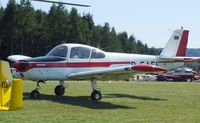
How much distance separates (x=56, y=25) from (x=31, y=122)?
59.4m

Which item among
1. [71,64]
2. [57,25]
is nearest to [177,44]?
[71,64]

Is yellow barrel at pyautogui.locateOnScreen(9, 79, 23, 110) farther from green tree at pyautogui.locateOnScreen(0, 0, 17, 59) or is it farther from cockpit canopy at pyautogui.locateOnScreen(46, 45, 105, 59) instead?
green tree at pyautogui.locateOnScreen(0, 0, 17, 59)

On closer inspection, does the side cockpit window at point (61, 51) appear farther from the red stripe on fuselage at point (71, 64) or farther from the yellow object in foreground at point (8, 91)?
the yellow object in foreground at point (8, 91)

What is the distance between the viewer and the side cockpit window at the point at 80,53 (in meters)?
16.7

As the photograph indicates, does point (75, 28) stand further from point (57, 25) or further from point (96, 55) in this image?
point (96, 55)

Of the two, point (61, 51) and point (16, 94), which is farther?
point (61, 51)

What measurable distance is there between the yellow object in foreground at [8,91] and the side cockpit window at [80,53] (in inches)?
430

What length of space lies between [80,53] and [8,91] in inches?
437

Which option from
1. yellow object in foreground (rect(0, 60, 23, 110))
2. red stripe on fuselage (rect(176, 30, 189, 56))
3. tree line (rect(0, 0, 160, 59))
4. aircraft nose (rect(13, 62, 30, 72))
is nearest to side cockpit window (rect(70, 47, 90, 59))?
aircraft nose (rect(13, 62, 30, 72))

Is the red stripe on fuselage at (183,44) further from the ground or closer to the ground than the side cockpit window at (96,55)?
further from the ground

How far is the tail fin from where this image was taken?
19922 millimetres

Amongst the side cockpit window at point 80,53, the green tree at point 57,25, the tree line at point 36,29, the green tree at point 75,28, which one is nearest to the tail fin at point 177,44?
the side cockpit window at point 80,53

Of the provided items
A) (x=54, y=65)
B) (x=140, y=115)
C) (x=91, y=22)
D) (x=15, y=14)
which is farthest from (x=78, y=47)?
(x=91, y=22)

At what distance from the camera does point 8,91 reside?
579 cm
